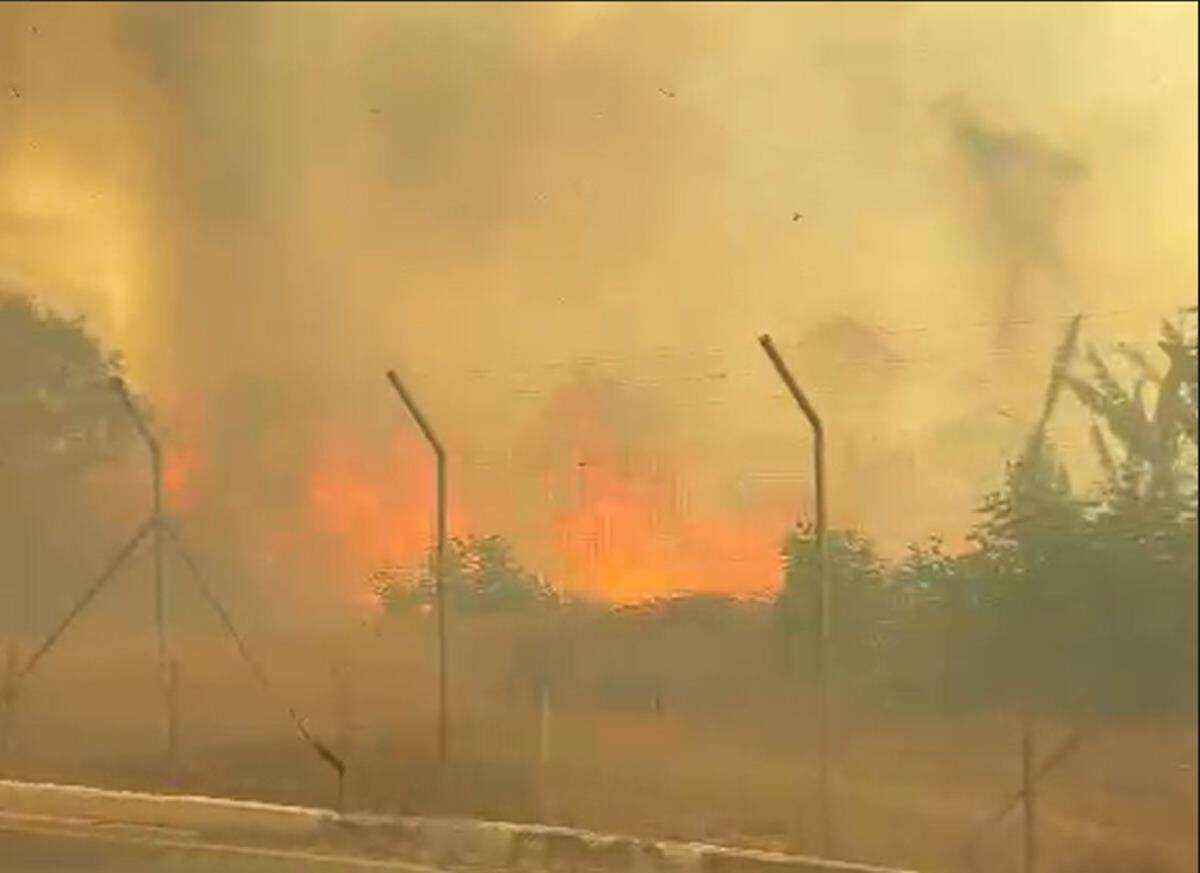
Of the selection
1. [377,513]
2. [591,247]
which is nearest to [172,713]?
[377,513]

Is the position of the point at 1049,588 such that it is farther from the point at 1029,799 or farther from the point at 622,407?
the point at 622,407

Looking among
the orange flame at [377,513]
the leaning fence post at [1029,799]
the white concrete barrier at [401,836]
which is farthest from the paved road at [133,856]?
the leaning fence post at [1029,799]

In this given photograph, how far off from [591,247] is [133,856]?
1.87 ft

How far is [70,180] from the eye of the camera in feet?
4.24

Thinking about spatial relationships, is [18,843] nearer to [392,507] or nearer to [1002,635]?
[392,507]

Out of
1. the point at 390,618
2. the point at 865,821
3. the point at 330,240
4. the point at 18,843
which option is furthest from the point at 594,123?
the point at 18,843

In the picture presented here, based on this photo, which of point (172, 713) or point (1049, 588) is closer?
point (1049, 588)

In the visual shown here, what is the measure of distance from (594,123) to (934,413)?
Result: 306mm

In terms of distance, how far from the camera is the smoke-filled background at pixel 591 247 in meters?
1.01

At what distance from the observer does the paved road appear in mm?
1201

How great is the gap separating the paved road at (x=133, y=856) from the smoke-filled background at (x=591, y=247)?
19 cm

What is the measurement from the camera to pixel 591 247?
1154mm

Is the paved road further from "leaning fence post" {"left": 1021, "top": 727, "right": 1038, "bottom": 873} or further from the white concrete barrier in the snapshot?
"leaning fence post" {"left": 1021, "top": 727, "right": 1038, "bottom": 873}

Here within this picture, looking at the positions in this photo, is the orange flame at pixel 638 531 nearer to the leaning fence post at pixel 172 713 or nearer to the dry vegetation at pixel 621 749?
the dry vegetation at pixel 621 749
